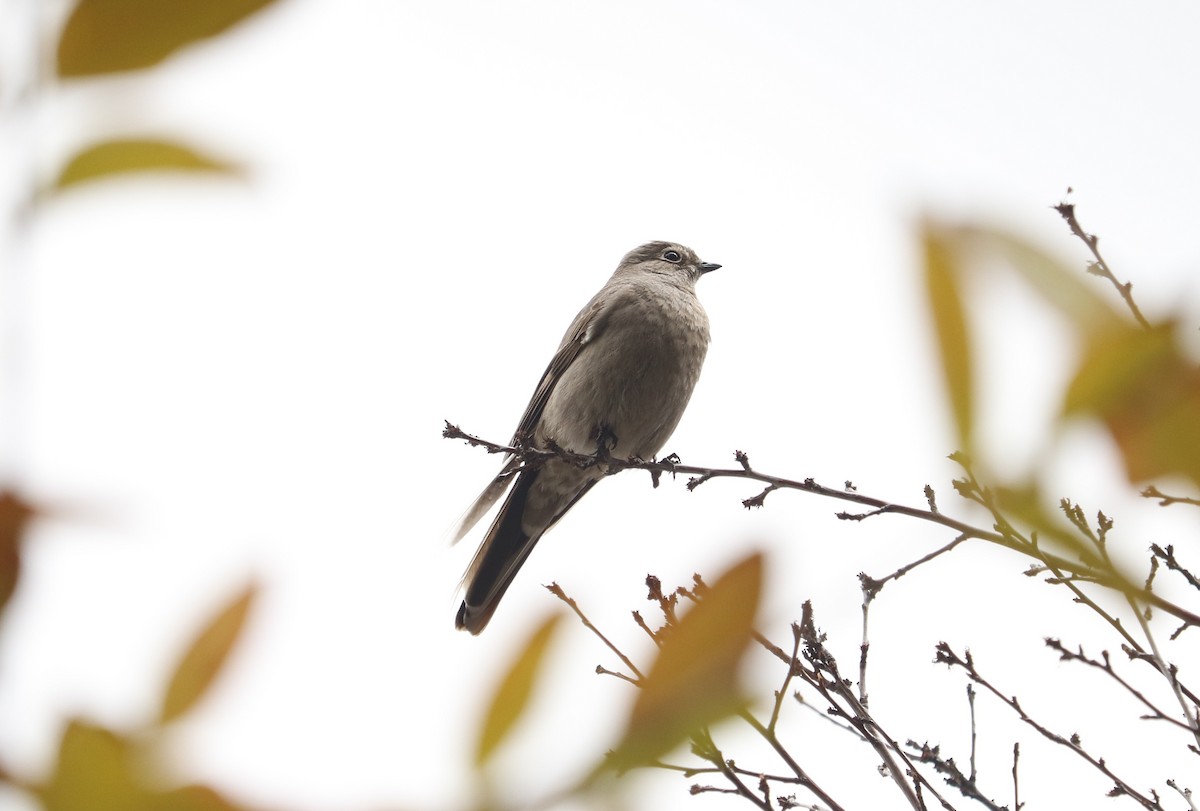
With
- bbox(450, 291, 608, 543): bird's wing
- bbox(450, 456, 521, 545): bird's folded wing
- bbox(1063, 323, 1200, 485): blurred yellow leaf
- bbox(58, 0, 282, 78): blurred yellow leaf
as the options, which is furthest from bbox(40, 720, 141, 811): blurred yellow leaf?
bbox(450, 291, 608, 543): bird's wing

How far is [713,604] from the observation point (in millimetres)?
582

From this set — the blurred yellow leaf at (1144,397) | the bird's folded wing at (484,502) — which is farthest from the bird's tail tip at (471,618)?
the blurred yellow leaf at (1144,397)

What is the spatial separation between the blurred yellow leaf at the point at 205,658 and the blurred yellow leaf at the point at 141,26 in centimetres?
31

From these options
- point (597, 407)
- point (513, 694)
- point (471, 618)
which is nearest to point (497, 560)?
point (471, 618)

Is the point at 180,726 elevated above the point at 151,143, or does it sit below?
below

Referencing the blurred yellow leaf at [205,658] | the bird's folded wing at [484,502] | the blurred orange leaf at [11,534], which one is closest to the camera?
the blurred orange leaf at [11,534]

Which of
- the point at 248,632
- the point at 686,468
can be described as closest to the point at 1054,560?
the point at 248,632

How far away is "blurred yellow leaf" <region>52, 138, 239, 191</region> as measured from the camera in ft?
1.90

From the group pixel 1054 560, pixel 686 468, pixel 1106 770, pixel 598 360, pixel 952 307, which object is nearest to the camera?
pixel 952 307

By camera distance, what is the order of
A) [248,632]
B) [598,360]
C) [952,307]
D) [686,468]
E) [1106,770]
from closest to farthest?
[952,307], [248,632], [1106,770], [686,468], [598,360]

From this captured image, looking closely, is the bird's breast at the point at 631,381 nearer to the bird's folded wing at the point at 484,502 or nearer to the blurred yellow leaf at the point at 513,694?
the bird's folded wing at the point at 484,502

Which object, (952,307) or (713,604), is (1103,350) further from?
(713,604)

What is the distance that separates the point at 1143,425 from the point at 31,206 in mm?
632

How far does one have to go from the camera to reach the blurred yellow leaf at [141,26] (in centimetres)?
54
